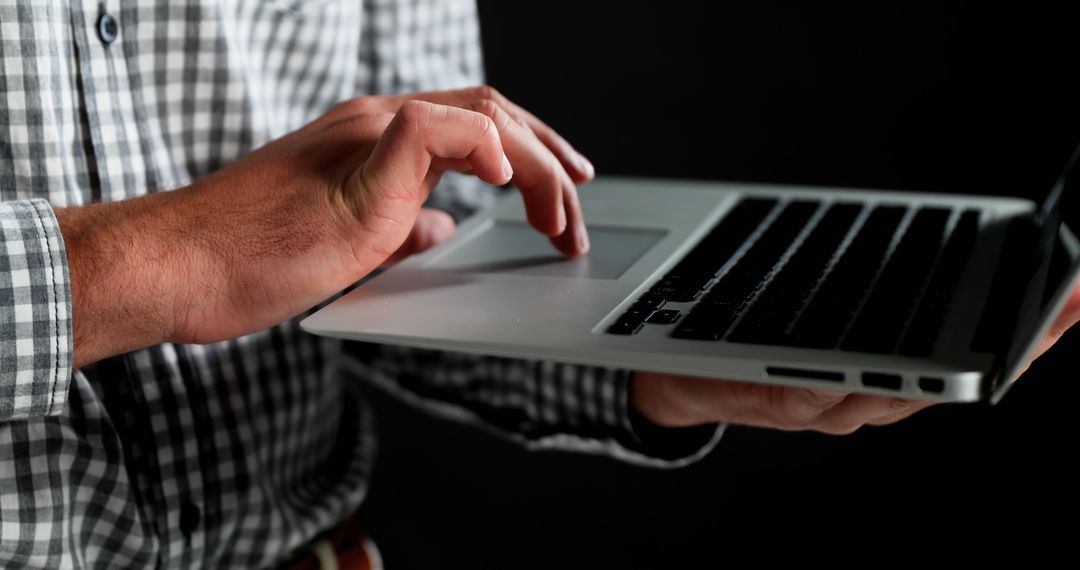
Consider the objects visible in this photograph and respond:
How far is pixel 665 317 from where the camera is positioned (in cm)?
73

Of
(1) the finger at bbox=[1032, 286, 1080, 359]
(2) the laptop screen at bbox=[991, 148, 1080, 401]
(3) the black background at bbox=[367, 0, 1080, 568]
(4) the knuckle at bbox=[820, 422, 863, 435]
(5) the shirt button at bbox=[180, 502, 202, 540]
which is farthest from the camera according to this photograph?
(3) the black background at bbox=[367, 0, 1080, 568]

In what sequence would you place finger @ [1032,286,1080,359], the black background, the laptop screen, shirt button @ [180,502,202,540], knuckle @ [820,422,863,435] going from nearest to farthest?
the laptop screen < finger @ [1032,286,1080,359] < knuckle @ [820,422,863,435] < shirt button @ [180,502,202,540] < the black background

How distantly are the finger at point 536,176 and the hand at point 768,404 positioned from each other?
202 mm

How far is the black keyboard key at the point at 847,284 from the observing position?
0.67 meters

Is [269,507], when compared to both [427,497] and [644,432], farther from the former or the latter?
[427,497]

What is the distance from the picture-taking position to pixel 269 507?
3.28ft

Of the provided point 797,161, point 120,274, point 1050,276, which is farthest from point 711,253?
point 797,161

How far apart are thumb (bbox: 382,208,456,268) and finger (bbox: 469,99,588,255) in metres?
0.16

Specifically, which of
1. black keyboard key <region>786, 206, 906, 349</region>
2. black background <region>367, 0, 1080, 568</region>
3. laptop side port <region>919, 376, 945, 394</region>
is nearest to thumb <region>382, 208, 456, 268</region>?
black keyboard key <region>786, 206, 906, 349</region>

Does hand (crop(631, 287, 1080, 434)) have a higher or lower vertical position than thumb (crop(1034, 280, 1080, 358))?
lower

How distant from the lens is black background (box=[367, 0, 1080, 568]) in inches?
54.2

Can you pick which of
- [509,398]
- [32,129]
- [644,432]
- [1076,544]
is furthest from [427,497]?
[32,129]

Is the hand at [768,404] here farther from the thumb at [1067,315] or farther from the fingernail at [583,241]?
the fingernail at [583,241]

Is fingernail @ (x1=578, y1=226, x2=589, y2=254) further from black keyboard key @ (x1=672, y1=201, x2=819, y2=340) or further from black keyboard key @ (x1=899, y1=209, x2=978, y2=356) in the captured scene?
black keyboard key @ (x1=899, y1=209, x2=978, y2=356)
